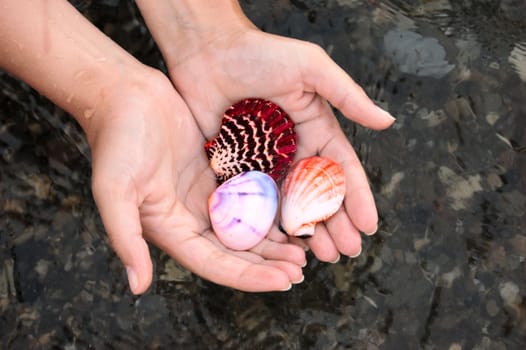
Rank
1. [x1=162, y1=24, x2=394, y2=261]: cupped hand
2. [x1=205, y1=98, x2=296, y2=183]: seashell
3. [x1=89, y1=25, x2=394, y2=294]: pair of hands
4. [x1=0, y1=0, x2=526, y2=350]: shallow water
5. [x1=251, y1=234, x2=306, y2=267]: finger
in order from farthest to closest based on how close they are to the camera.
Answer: [x1=0, y1=0, x2=526, y2=350]: shallow water < [x1=205, y1=98, x2=296, y2=183]: seashell < [x1=162, y1=24, x2=394, y2=261]: cupped hand < [x1=251, y1=234, x2=306, y2=267]: finger < [x1=89, y1=25, x2=394, y2=294]: pair of hands

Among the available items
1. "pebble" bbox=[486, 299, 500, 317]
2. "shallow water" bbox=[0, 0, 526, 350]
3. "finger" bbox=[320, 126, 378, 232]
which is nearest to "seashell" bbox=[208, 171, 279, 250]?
"finger" bbox=[320, 126, 378, 232]

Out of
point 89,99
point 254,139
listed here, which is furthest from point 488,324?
point 89,99

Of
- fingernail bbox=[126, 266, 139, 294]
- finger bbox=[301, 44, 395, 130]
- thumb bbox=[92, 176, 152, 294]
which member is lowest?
fingernail bbox=[126, 266, 139, 294]

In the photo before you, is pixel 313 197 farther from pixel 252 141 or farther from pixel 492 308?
pixel 492 308

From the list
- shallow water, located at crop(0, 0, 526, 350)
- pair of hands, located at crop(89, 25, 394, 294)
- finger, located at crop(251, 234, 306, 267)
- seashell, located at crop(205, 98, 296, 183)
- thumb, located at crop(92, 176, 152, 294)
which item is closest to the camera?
thumb, located at crop(92, 176, 152, 294)

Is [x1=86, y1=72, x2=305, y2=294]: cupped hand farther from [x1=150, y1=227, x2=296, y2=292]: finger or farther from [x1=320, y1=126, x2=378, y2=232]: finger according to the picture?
[x1=320, y1=126, x2=378, y2=232]: finger

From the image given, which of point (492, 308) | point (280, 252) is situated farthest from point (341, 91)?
point (492, 308)

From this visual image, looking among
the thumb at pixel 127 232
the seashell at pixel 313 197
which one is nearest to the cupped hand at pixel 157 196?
the thumb at pixel 127 232
